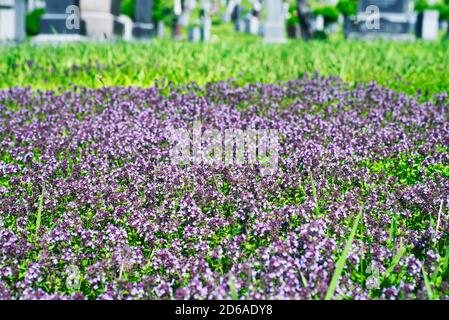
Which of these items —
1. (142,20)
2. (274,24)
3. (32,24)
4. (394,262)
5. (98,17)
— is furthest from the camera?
(32,24)

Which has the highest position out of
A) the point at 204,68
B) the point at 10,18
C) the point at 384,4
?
the point at 384,4

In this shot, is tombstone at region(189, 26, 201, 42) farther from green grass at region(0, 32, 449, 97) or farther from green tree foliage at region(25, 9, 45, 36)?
green grass at region(0, 32, 449, 97)

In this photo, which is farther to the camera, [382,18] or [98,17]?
[382,18]

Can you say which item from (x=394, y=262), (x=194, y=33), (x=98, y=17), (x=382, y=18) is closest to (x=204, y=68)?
(x=394, y=262)

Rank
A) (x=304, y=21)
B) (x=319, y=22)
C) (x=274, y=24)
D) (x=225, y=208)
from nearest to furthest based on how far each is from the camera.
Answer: (x=225, y=208) < (x=274, y=24) < (x=304, y=21) < (x=319, y=22)

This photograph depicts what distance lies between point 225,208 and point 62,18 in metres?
16.6

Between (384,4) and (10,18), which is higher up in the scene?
(384,4)

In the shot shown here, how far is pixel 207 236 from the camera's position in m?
3.14

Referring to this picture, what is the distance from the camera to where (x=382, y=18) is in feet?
78.9

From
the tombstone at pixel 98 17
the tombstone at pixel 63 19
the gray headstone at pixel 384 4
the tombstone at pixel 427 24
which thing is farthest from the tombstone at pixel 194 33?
the tombstone at pixel 63 19

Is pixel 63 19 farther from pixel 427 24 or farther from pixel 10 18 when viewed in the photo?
pixel 427 24

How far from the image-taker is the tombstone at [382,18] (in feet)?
78.2

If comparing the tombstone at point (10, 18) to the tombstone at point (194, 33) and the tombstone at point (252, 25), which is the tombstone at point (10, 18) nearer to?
the tombstone at point (194, 33)
